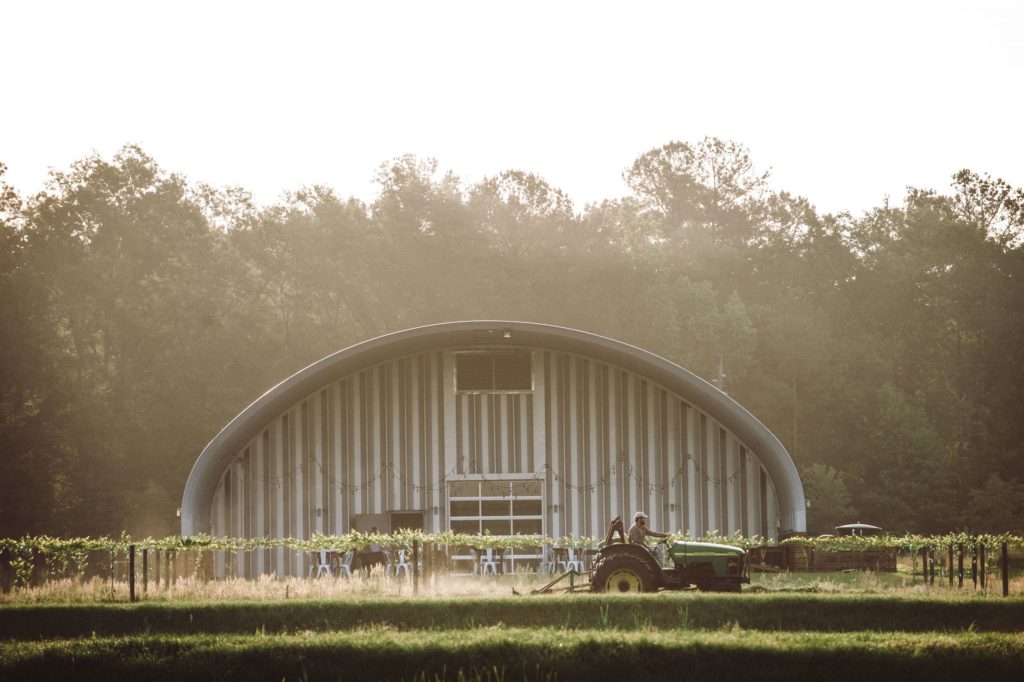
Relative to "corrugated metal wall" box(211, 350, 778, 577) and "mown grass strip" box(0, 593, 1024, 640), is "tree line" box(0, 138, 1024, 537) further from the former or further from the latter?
"mown grass strip" box(0, 593, 1024, 640)

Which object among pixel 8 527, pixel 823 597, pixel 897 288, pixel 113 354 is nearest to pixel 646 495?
pixel 823 597

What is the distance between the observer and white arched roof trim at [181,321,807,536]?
33.8 meters

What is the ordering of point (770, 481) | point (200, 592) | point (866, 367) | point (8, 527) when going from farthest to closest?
1. point (866, 367)
2. point (8, 527)
3. point (770, 481)
4. point (200, 592)

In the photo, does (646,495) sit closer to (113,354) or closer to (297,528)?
(297,528)

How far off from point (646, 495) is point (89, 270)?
29993mm

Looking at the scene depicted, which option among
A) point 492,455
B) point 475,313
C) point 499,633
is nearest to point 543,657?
point 499,633

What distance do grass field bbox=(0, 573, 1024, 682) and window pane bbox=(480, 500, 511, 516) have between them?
9.75 metres

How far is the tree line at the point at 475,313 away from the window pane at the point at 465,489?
20.0m

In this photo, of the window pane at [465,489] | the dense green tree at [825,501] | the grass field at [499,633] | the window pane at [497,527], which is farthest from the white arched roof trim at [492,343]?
the dense green tree at [825,501]

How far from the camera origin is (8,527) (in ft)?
159

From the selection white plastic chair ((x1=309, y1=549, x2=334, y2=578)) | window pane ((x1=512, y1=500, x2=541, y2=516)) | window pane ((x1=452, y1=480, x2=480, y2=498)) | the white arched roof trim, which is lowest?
white plastic chair ((x1=309, y1=549, x2=334, y2=578))

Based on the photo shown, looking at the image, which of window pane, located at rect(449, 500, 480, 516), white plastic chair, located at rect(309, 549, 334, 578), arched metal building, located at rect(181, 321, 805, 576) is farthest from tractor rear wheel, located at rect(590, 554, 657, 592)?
window pane, located at rect(449, 500, 480, 516)

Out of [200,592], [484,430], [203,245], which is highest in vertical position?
[203,245]

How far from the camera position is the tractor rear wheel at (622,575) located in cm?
2184
